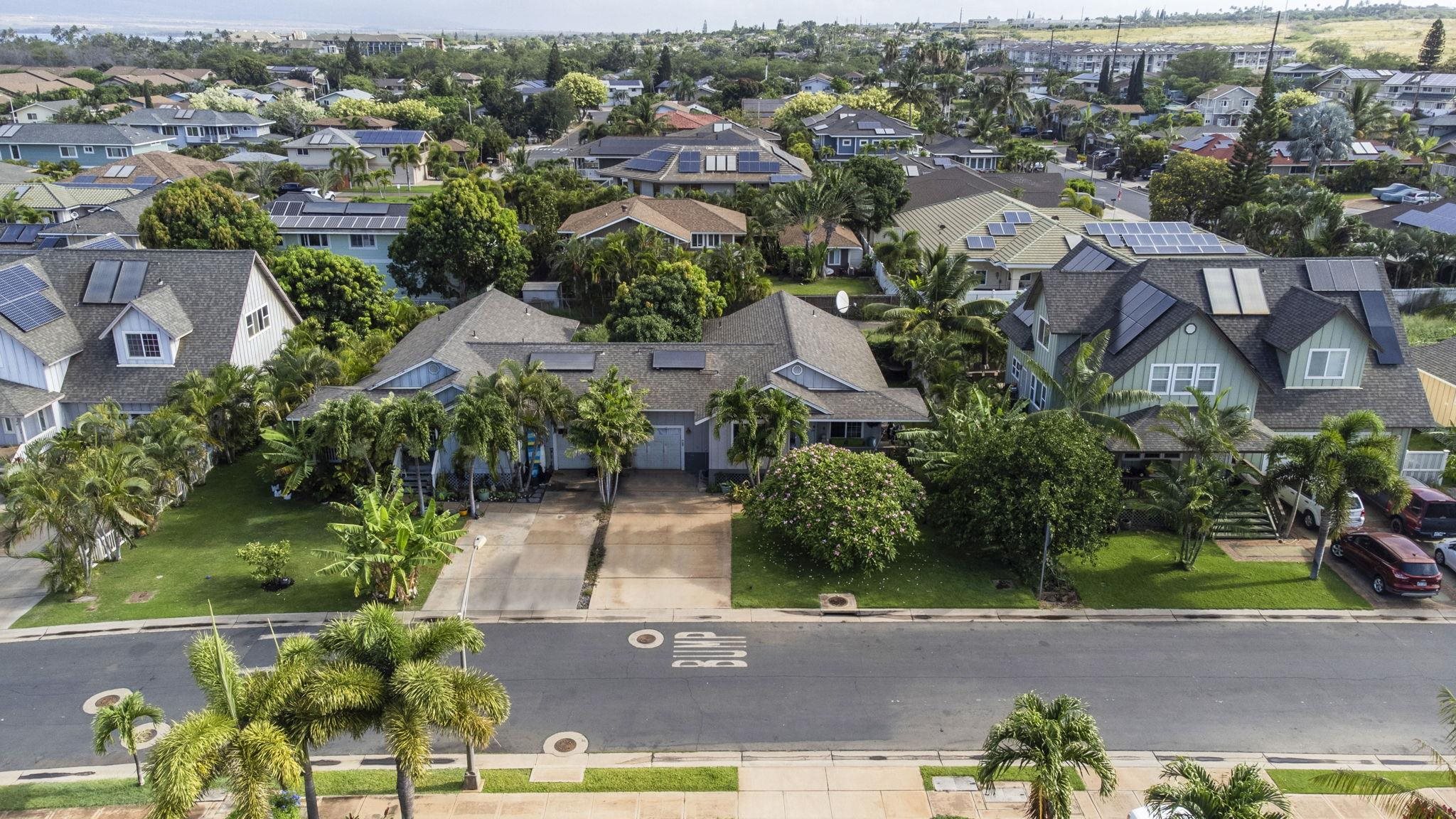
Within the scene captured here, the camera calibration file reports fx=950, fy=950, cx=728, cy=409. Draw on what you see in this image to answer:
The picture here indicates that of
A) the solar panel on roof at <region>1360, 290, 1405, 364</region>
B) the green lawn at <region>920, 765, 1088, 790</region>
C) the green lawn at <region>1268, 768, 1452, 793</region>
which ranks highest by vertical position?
the solar panel on roof at <region>1360, 290, 1405, 364</region>

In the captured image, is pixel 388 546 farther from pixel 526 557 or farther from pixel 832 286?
pixel 832 286

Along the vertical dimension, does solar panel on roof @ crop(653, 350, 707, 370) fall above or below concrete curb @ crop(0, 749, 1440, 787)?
above

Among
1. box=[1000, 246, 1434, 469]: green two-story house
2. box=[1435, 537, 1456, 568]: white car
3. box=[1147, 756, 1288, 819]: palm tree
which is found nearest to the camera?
box=[1147, 756, 1288, 819]: palm tree

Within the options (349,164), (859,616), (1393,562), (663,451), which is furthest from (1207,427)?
(349,164)

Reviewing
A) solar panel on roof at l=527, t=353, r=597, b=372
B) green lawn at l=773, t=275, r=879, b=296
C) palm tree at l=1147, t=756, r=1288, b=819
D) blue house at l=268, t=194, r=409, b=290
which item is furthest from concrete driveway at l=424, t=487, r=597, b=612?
blue house at l=268, t=194, r=409, b=290

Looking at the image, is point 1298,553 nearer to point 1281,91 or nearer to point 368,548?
point 368,548

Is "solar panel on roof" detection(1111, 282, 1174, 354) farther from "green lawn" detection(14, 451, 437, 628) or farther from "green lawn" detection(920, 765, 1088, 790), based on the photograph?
"green lawn" detection(14, 451, 437, 628)
